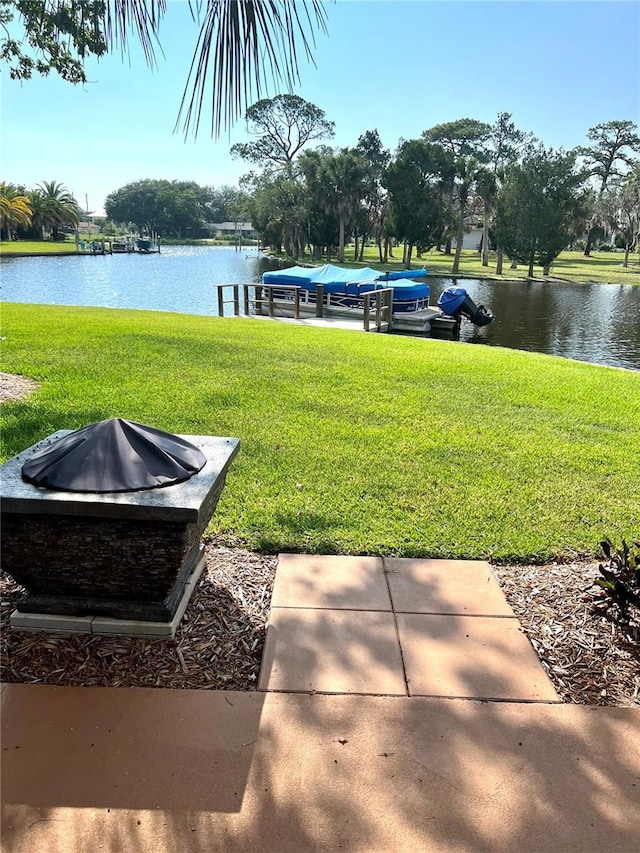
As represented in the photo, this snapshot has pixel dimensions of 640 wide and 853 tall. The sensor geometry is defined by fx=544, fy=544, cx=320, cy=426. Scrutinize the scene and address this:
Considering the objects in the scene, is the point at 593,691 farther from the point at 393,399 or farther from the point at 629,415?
the point at 629,415

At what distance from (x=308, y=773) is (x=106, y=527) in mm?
1105

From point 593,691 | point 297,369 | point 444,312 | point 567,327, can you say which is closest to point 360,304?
point 444,312

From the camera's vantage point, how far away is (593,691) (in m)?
2.10

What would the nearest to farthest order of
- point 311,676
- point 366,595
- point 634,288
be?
point 311,676, point 366,595, point 634,288

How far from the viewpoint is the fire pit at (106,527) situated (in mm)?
2008

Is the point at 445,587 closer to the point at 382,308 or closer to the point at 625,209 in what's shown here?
the point at 382,308

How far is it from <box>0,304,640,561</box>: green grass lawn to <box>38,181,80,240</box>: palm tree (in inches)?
2814

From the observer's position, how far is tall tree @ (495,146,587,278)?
33969mm

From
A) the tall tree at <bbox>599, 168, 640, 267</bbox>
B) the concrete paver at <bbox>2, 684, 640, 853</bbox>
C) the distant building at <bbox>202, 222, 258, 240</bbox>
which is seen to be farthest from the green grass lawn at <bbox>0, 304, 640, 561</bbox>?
the distant building at <bbox>202, 222, 258, 240</bbox>

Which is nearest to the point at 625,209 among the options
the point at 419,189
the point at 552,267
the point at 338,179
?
the point at 552,267

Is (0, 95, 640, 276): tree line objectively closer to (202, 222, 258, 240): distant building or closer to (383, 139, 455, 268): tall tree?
(383, 139, 455, 268): tall tree

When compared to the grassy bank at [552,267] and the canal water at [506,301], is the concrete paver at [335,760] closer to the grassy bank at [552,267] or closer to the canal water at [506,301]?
the canal water at [506,301]

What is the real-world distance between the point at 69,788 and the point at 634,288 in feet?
125

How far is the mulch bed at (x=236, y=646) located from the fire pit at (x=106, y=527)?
93mm
